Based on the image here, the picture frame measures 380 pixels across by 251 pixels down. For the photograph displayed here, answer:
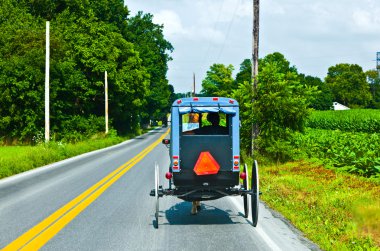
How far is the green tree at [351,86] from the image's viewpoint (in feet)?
410

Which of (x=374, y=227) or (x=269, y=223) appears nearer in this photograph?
(x=374, y=227)

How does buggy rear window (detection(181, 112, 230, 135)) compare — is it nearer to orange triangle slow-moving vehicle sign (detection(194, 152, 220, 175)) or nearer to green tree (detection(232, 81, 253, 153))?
orange triangle slow-moving vehicle sign (detection(194, 152, 220, 175))

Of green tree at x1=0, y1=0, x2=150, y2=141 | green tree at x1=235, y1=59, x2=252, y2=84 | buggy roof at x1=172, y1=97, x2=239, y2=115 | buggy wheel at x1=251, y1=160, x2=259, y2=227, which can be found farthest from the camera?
green tree at x1=235, y1=59, x2=252, y2=84

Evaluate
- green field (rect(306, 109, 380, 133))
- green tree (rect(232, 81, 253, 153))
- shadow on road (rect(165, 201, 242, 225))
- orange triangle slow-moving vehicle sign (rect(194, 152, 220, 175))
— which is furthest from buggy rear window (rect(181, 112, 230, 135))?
green field (rect(306, 109, 380, 133))

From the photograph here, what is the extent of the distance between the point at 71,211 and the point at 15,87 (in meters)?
28.9

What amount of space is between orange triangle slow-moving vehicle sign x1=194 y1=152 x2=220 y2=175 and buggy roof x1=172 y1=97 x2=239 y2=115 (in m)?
0.83

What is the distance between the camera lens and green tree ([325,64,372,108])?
125062 mm

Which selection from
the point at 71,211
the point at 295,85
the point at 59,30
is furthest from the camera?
the point at 59,30

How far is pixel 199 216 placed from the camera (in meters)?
9.73

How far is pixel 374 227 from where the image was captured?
26.6 feet

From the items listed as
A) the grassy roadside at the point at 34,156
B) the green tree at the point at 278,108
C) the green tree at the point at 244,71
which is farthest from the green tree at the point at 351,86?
the green tree at the point at 278,108

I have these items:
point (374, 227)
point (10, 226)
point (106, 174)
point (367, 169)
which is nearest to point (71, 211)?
point (10, 226)

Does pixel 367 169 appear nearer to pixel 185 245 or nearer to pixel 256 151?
pixel 256 151

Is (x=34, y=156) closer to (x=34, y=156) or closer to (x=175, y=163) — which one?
(x=34, y=156)
